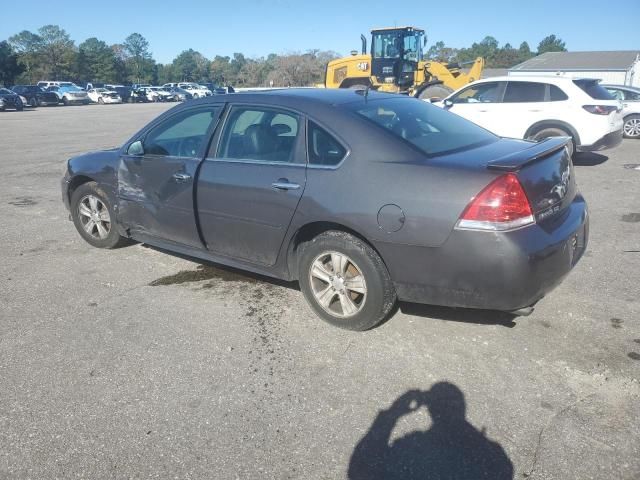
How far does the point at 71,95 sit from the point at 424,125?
49.0 metres

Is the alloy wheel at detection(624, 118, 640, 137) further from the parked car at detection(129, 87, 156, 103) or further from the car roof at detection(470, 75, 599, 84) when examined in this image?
the parked car at detection(129, 87, 156, 103)

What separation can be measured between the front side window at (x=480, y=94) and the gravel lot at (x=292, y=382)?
629cm

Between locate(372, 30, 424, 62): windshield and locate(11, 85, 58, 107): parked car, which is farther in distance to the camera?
locate(11, 85, 58, 107): parked car


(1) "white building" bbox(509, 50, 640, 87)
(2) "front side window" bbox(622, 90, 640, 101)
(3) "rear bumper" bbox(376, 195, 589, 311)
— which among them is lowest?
(3) "rear bumper" bbox(376, 195, 589, 311)

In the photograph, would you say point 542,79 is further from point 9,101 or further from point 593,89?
point 9,101

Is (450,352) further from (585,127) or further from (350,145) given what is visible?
(585,127)

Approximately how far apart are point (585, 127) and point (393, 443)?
28.4 feet

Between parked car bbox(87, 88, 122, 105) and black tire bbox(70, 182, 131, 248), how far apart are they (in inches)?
1891

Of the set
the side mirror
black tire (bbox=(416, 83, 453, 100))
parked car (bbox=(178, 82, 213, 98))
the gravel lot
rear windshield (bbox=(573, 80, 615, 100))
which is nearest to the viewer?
the gravel lot

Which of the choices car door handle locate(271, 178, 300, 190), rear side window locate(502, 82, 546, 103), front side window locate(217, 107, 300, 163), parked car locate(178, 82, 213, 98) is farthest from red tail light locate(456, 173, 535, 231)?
parked car locate(178, 82, 213, 98)

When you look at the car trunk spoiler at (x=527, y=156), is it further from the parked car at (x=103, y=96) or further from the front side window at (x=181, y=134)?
the parked car at (x=103, y=96)

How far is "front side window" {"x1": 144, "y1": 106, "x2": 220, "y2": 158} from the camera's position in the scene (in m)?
4.17

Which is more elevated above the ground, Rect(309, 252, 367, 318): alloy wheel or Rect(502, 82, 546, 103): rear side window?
Rect(502, 82, 546, 103): rear side window

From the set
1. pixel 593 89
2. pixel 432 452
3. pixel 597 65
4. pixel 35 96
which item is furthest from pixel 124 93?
pixel 597 65
